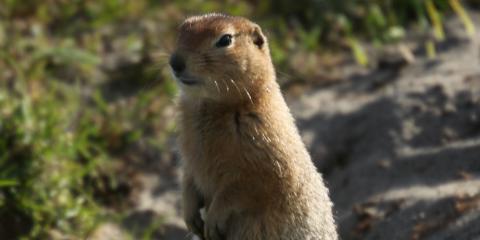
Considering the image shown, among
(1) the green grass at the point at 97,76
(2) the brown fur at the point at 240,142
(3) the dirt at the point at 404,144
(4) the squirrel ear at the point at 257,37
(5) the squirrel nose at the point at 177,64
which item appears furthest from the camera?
(1) the green grass at the point at 97,76

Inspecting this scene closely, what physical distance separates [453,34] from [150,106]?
102 inches

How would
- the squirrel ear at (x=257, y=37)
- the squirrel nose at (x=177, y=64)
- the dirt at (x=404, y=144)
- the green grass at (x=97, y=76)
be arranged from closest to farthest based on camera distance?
the squirrel nose at (x=177, y=64)
the squirrel ear at (x=257, y=37)
the dirt at (x=404, y=144)
the green grass at (x=97, y=76)

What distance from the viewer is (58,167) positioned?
5707 mm

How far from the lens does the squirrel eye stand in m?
4.35

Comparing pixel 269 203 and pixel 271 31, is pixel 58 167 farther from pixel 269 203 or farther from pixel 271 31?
pixel 271 31

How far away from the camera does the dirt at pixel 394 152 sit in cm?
538

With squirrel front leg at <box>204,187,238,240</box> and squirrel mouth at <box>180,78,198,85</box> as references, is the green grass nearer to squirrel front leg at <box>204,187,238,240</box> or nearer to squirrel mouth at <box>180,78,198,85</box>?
squirrel mouth at <box>180,78,198,85</box>

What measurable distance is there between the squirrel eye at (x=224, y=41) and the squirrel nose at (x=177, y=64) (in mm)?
223

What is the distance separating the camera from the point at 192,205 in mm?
4656

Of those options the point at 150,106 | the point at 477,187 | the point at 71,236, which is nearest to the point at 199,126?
the point at 71,236

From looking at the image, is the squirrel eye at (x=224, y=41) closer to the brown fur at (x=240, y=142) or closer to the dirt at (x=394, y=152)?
the brown fur at (x=240, y=142)

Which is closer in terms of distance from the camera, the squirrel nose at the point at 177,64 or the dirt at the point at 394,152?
the squirrel nose at the point at 177,64

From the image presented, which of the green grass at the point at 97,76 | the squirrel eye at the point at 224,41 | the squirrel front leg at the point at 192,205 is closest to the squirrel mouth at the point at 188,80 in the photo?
the squirrel eye at the point at 224,41

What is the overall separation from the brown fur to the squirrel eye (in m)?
0.03
